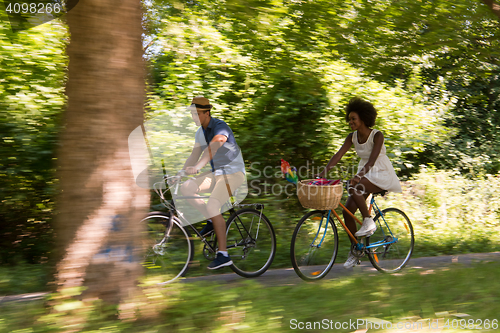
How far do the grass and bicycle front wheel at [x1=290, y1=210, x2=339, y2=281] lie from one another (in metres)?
0.32

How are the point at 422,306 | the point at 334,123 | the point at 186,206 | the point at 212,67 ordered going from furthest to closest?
1. the point at 334,123
2. the point at 212,67
3. the point at 186,206
4. the point at 422,306

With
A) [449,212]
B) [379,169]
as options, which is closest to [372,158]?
[379,169]

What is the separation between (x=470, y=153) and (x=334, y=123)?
6.69 metres

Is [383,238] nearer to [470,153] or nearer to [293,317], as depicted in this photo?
[293,317]

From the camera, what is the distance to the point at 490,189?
30.3ft

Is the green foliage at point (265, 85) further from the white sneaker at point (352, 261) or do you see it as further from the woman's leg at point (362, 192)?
the white sneaker at point (352, 261)

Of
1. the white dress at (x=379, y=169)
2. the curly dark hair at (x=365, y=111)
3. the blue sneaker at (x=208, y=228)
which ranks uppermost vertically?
the curly dark hair at (x=365, y=111)

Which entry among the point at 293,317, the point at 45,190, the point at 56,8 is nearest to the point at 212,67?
the point at 56,8

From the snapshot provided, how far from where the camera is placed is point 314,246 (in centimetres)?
480

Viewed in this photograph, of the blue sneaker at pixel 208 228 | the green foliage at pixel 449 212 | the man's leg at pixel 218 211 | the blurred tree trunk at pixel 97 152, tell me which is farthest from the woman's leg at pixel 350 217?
the blurred tree trunk at pixel 97 152

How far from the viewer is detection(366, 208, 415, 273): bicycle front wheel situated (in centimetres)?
519

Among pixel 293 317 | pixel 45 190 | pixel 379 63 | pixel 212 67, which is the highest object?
pixel 379 63

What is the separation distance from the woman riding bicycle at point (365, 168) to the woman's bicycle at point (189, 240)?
1.08 m

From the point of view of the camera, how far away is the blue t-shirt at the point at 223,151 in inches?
182
